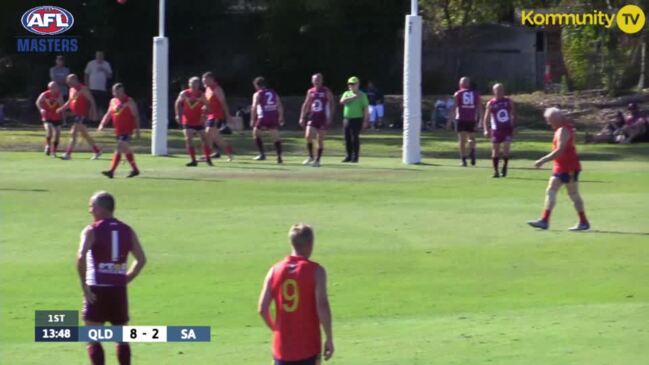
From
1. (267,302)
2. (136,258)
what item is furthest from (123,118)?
(267,302)

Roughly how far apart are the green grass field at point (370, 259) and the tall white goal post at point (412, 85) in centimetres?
193

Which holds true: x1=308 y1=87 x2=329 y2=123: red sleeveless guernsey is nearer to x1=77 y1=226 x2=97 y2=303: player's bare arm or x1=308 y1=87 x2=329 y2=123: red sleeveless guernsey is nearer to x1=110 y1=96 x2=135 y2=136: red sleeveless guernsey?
x1=110 y1=96 x2=135 y2=136: red sleeveless guernsey

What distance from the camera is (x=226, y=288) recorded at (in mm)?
16141

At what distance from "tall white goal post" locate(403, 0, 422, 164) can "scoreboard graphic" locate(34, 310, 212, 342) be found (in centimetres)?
1965

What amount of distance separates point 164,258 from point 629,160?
19.4 meters

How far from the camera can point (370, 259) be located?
18328mm

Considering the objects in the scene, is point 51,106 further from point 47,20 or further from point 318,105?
point 47,20

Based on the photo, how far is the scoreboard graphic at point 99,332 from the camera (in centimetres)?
1121

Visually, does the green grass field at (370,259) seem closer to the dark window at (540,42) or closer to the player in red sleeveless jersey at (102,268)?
the player in red sleeveless jersey at (102,268)

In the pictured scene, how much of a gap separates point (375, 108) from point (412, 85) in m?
12.9

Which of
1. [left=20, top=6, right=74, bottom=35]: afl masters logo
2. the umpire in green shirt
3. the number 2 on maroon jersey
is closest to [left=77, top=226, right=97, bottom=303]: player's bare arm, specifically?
the number 2 on maroon jersey

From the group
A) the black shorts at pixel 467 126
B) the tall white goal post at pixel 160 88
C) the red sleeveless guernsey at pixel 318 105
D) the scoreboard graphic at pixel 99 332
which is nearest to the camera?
the scoreboard graphic at pixel 99 332

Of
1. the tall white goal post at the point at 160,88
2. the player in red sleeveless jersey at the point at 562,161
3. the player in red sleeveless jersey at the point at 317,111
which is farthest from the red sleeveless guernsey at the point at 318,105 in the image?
the player in red sleeveless jersey at the point at 562,161

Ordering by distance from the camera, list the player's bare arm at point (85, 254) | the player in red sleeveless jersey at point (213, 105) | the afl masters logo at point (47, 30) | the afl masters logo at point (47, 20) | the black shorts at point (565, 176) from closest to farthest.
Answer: the player's bare arm at point (85, 254)
the black shorts at point (565, 176)
the player in red sleeveless jersey at point (213, 105)
the afl masters logo at point (47, 20)
the afl masters logo at point (47, 30)
